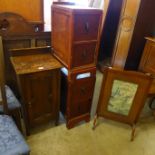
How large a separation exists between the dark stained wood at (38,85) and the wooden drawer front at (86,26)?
0.33m

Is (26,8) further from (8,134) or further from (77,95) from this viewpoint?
(8,134)

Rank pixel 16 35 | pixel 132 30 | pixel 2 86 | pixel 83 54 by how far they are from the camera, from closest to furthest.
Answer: pixel 2 86 < pixel 83 54 < pixel 16 35 < pixel 132 30

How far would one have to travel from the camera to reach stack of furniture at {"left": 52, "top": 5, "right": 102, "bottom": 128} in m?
1.32

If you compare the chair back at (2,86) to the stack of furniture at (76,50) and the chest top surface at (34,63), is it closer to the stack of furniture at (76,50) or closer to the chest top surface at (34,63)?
the chest top surface at (34,63)

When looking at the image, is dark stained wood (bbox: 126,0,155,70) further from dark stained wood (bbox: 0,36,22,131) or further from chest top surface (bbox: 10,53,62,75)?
dark stained wood (bbox: 0,36,22,131)

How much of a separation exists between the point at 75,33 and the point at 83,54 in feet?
0.73

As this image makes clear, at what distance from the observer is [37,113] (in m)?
1.65

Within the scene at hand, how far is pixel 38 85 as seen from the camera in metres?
1.49

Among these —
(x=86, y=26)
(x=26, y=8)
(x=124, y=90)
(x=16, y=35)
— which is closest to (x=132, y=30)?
(x=124, y=90)

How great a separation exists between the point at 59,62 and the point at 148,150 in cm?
123

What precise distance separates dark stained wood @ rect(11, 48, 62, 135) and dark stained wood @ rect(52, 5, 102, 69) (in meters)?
0.14

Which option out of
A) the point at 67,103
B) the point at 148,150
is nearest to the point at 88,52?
the point at 67,103

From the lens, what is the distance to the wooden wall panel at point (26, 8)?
5.19 ft

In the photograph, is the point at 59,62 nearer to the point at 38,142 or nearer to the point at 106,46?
the point at 38,142
